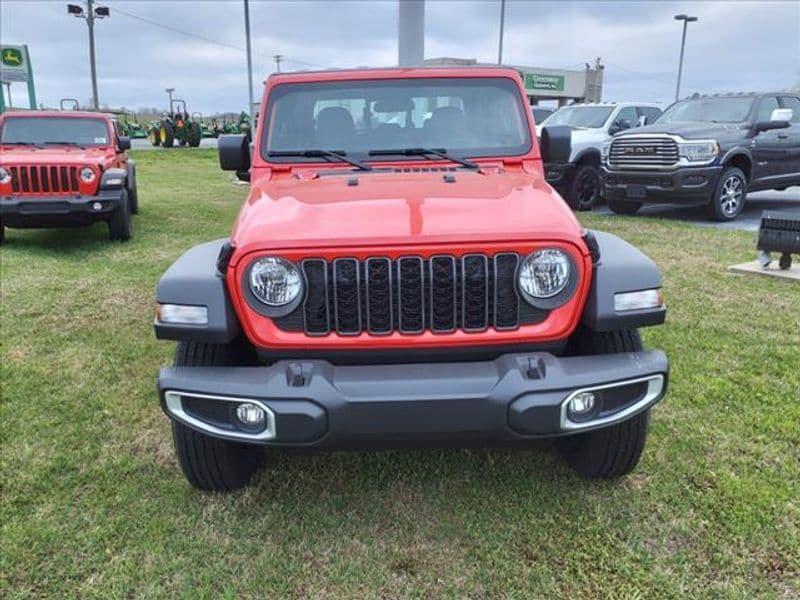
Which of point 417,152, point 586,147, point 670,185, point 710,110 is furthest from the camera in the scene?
point 586,147

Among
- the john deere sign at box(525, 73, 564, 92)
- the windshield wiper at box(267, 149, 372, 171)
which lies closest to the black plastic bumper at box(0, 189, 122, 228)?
the windshield wiper at box(267, 149, 372, 171)

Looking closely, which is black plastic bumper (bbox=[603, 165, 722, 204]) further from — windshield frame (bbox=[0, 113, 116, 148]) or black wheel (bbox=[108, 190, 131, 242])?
windshield frame (bbox=[0, 113, 116, 148])

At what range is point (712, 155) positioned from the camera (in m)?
9.52

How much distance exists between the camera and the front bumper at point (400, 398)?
88.3 inches

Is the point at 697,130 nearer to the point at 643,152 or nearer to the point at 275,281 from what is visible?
the point at 643,152

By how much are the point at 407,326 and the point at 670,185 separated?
837 centimetres

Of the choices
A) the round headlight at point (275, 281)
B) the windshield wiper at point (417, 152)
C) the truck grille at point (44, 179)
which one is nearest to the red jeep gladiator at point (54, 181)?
the truck grille at point (44, 179)

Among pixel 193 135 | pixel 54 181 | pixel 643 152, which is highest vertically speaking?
pixel 193 135

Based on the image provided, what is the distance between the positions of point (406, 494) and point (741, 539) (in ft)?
4.45

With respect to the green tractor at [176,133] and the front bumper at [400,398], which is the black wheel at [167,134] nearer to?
the green tractor at [176,133]

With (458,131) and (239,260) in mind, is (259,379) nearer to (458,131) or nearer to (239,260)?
(239,260)

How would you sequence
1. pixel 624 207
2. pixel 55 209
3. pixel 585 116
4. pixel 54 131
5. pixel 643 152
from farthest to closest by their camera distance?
1. pixel 585 116
2. pixel 624 207
3. pixel 643 152
4. pixel 54 131
5. pixel 55 209

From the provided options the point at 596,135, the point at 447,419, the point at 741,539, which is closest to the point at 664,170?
the point at 596,135

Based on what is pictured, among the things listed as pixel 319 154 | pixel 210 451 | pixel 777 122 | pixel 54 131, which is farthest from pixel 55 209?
pixel 777 122
